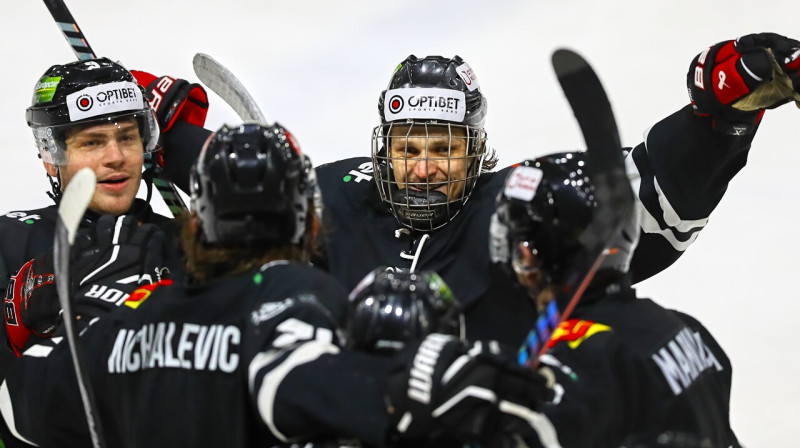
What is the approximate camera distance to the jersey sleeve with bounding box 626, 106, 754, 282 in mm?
3324

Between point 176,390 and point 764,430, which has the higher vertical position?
point 176,390

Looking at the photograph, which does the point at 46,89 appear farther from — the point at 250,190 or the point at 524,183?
the point at 524,183

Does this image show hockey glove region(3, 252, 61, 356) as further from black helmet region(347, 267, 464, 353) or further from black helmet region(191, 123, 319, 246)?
black helmet region(347, 267, 464, 353)

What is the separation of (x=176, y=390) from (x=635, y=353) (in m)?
0.82

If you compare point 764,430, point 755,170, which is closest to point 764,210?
point 755,170

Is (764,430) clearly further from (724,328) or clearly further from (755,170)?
(755,170)

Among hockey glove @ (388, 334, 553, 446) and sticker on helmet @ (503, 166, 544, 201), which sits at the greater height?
sticker on helmet @ (503, 166, 544, 201)

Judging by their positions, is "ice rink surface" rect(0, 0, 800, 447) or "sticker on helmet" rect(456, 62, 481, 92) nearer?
"sticker on helmet" rect(456, 62, 481, 92)

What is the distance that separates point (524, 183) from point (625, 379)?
42cm

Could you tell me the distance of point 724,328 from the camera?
4.07 metres

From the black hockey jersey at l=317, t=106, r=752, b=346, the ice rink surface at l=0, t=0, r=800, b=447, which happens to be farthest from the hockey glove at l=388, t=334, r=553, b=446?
the ice rink surface at l=0, t=0, r=800, b=447

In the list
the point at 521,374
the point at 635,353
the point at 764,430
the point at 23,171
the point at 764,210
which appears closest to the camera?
the point at 521,374

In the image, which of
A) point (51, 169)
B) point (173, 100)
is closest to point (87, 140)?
point (51, 169)

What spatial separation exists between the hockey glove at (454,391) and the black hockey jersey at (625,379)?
0.18 metres
